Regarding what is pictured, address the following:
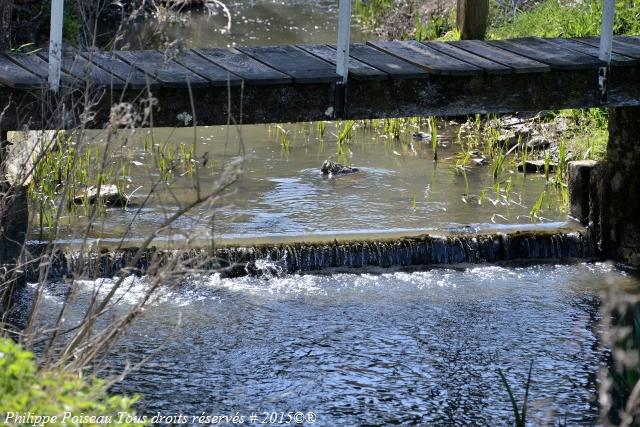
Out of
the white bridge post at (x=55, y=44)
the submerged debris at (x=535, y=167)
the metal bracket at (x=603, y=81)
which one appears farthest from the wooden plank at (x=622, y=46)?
the white bridge post at (x=55, y=44)

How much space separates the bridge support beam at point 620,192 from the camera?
8.28 m

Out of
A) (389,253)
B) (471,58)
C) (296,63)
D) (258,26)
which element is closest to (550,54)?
(471,58)

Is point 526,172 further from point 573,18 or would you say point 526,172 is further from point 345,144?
point 573,18

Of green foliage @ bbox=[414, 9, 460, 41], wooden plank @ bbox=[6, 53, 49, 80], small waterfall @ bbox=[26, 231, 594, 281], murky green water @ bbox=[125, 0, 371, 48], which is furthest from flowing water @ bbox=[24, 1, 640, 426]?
murky green water @ bbox=[125, 0, 371, 48]

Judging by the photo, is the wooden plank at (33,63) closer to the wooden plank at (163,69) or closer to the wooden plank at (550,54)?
the wooden plank at (163,69)

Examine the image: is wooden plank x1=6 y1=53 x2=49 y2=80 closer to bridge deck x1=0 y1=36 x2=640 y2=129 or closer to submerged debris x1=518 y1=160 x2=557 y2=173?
bridge deck x1=0 y1=36 x2=640 y2=129

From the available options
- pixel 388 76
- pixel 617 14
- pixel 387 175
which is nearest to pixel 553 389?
pixel 388 76

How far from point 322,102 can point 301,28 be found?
1156cm

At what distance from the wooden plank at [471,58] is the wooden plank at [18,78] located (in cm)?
254

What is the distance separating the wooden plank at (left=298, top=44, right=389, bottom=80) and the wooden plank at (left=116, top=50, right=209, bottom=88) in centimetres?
88

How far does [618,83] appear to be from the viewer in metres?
7.14

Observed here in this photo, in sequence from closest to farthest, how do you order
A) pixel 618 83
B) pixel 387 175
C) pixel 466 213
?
pixel 618 83
pixel 466 213
pixel 387 175

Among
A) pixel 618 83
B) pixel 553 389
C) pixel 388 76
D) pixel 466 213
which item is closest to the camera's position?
pixel 553 389

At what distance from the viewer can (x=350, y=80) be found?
6629mm
